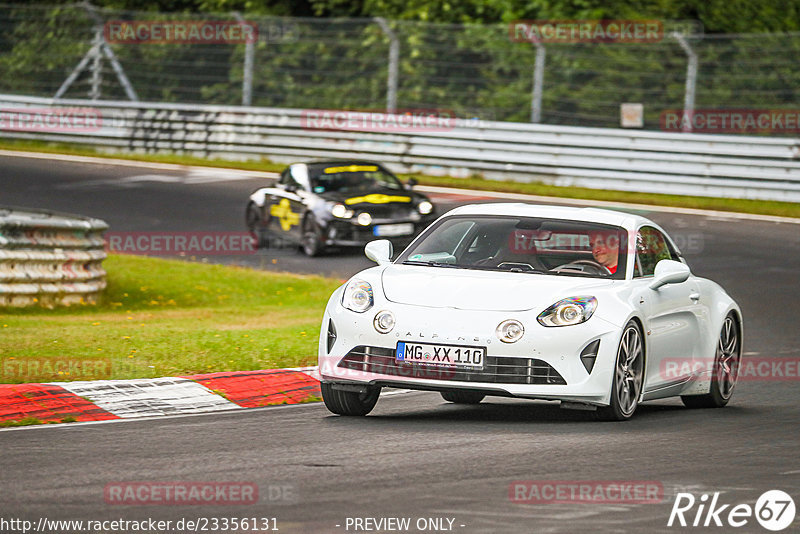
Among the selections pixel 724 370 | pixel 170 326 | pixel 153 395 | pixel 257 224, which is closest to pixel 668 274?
pixel 724 370

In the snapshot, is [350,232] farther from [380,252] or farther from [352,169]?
[380,252]

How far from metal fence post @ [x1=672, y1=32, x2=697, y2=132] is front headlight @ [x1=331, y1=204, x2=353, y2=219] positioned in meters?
8.57

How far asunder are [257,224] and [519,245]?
12.8 metres

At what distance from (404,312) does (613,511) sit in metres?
2.64

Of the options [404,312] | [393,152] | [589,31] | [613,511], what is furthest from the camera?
[589,31]

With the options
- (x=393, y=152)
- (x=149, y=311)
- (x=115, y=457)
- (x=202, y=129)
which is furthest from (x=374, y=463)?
(x=202, y=129)

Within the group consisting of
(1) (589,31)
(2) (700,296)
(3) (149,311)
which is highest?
(1) (589,31)

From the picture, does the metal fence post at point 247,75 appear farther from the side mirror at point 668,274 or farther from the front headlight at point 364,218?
the side mirror at point 668,274

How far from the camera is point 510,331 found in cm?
863

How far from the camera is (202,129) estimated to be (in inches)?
1230

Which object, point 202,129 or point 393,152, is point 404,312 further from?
point 202,129
